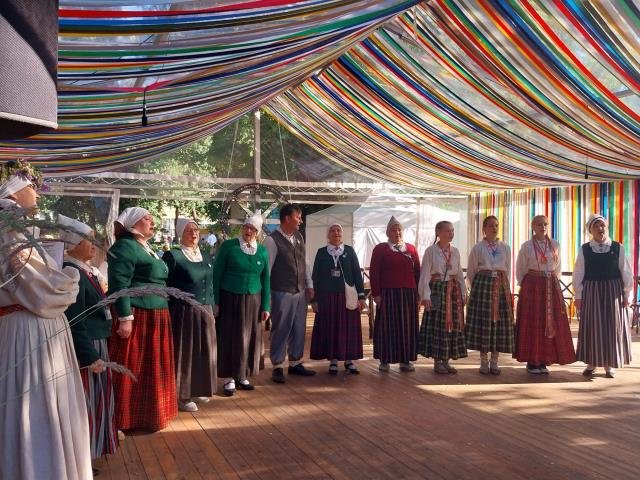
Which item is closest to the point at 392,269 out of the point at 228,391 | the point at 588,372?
the point at 228,391

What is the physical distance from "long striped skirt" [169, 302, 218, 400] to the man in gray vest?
116cm

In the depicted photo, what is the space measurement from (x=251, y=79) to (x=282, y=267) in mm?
1702

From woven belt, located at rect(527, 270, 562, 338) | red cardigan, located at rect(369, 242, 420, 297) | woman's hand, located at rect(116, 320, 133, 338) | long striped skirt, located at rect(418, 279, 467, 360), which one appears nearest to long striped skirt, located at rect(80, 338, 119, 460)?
woman's hand, located at rect(116, 320, 133, 338)

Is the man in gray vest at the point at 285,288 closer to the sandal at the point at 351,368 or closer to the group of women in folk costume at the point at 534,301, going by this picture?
the sandal at the point at 351,368

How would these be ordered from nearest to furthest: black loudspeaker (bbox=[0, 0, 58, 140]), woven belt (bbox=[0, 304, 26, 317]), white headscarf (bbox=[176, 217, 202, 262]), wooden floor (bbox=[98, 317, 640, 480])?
black loudspeaker (bbox=[0, 0, 58, 140]) < woven belt (bbox=[0, 304, 26, 317]) < wooden floor (bbox=[98, 317, 640, 480]) < white headscarf (bbox=[176, 217, 202, 262])

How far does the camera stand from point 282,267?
19.8 feet

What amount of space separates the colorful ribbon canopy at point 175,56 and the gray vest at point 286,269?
1.32 m

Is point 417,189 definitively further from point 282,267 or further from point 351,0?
point 351,0

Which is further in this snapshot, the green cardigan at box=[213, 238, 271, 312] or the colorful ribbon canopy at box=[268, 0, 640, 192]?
the green cardigan at box=[213, 238, 271, 312]

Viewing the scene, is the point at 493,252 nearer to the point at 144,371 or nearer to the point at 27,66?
the point at 144,371

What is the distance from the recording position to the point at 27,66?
45.0 inches

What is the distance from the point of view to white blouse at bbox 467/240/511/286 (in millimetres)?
6277

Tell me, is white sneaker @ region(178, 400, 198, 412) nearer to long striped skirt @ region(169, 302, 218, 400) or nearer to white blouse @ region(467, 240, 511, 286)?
long striped skirt @ region(169, 302, 218, 400)

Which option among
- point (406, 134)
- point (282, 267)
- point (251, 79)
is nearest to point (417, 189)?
point (406, 134)
